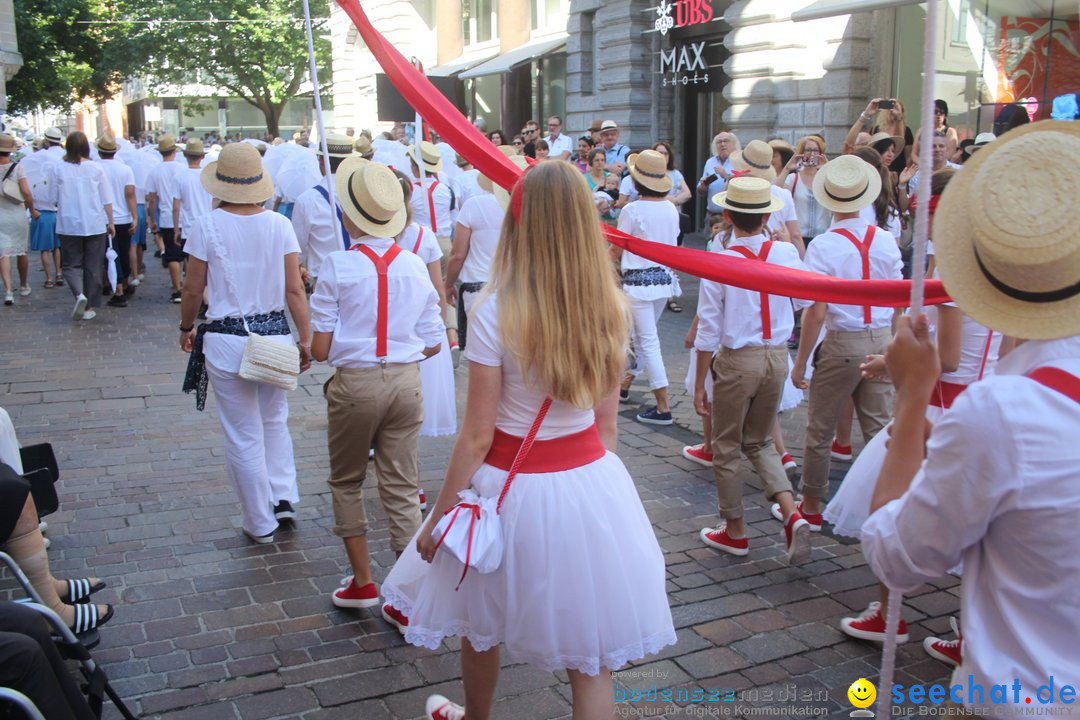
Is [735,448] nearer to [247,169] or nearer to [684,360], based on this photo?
[247,169]

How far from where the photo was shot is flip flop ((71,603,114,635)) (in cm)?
406

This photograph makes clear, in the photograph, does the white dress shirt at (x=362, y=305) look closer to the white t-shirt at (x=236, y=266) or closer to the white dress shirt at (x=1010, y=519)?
the white t-shirt at (x=236, y=266)

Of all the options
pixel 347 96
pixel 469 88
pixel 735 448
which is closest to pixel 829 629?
pixel 735 448

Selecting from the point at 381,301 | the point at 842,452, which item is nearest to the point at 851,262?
the point at 842,452

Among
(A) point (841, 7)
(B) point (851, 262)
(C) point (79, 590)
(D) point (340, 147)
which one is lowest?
(C) point (79, 590)

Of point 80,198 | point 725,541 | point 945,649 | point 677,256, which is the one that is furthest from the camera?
point 80,198

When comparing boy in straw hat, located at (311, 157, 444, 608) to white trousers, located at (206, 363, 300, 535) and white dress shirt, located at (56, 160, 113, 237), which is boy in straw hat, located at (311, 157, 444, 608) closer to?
white trousers, located at (206, 363, 300, 535)

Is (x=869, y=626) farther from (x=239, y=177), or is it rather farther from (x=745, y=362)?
(x=239, y=177)

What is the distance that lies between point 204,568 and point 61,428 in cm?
320

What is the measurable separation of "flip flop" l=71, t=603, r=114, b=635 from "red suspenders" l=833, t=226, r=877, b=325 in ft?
13.2

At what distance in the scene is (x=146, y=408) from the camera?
8172mm

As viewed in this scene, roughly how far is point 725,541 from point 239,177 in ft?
10.3

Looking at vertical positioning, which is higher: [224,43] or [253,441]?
[224,43]

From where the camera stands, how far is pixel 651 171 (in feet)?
25.7
